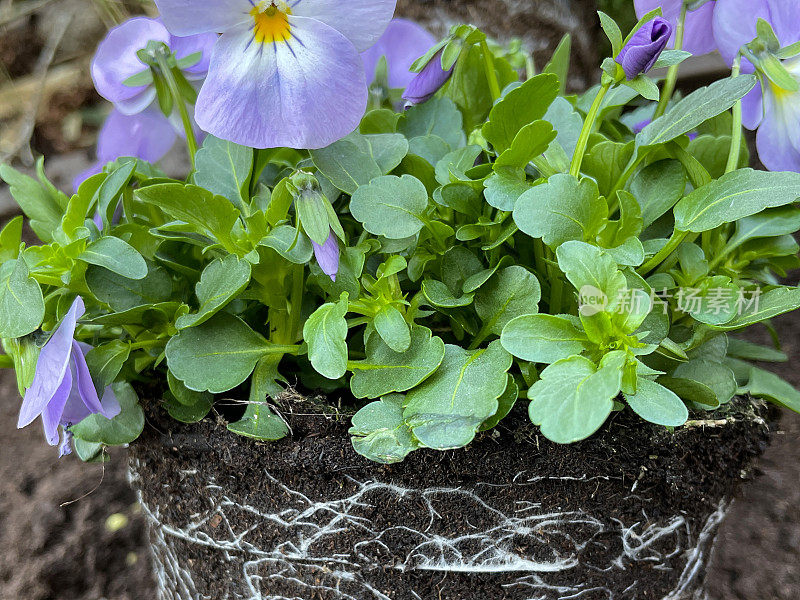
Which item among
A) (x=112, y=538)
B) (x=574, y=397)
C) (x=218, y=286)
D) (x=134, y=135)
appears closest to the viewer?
(x=574, y=397)

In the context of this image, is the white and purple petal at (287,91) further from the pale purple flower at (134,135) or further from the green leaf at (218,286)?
Result: the pale purple flower at (134,135)

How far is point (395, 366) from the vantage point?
22.5 inches

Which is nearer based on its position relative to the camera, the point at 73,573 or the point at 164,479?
the point at 164,479

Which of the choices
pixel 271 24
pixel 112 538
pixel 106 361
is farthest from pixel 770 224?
pixel 112 538

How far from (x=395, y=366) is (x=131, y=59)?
1.38ft

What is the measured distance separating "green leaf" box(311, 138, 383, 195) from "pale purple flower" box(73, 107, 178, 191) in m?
0.24

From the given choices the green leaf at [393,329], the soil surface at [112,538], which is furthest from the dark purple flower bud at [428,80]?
the soil surface at [112,538]

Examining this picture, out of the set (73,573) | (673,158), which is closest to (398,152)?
(673,158)

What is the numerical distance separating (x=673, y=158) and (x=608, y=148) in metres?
0.05

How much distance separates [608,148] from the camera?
65cm

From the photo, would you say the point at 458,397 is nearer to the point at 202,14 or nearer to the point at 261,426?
the point at 261,426

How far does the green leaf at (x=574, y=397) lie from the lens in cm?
46

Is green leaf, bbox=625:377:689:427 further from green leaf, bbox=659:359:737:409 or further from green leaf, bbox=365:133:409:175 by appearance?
green leaf, bbox=365:133:409:175

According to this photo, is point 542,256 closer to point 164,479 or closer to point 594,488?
point 594,488
